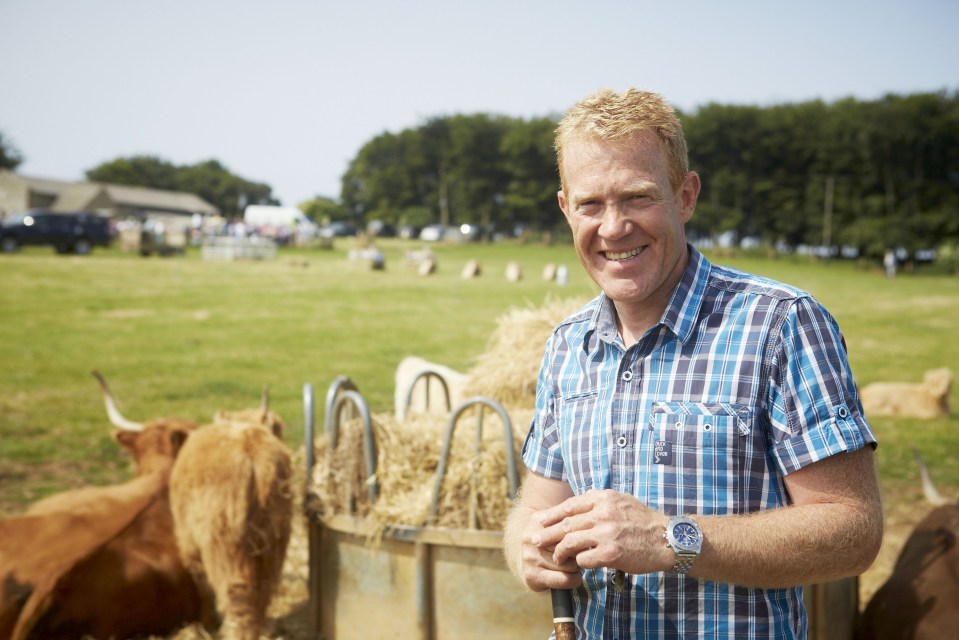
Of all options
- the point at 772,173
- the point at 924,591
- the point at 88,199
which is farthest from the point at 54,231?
the point at 772,173

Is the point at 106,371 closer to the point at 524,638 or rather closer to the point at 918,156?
the point at 524,638

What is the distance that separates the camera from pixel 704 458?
6.69 feet

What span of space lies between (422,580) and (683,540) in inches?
102

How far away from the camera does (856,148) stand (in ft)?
233

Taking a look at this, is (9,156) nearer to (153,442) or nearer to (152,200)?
(152,200)

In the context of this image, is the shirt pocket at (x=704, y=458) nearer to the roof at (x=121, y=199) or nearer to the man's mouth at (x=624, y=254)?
the man's mouth at (x=624, y=254)

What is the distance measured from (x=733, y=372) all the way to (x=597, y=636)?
76 centimetres

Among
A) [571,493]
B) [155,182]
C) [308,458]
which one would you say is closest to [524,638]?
[308,458]

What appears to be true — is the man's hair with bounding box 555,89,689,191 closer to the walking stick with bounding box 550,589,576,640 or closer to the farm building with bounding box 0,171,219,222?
the walking stick with bounding box 550,589,576,640

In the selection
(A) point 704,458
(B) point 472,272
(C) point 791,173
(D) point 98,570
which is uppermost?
(C) point 791,173

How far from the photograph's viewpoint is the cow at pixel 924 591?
3.91 meters

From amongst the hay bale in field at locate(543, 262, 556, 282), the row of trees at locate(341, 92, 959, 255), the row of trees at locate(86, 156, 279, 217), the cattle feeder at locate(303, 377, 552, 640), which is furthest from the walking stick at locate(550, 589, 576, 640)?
the row of trees at locate(86, 156, 279, 217)

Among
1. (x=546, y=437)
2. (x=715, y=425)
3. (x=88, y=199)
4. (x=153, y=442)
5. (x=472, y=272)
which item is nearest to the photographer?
(x=715, y=425)

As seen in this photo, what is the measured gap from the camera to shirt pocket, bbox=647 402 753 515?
2.03 m
